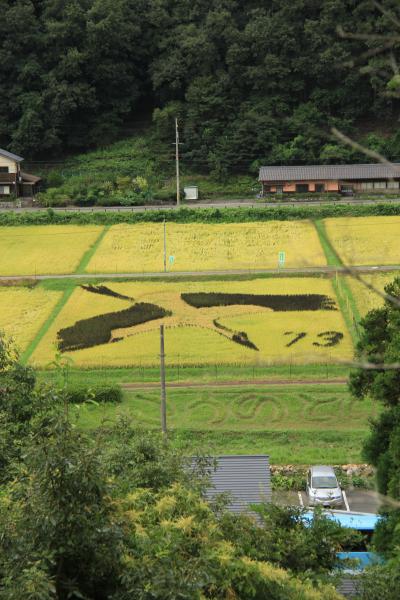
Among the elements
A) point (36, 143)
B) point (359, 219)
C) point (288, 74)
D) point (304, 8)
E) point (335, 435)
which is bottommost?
point (335, 435)

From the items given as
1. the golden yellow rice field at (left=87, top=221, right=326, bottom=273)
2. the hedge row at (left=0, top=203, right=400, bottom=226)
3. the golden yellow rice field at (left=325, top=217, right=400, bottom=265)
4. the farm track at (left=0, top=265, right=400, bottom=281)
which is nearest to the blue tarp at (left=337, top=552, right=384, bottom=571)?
the farm track at (left=0, top=265, right=400, bottom=281)

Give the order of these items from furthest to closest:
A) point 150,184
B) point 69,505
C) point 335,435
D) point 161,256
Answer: point 150,184
point 161,256
point 335,435
point 69,505

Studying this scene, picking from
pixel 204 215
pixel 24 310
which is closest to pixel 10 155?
pixel 204 215

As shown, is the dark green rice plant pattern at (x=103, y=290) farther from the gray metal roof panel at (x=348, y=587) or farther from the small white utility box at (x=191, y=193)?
the gray metal roof panel at (x=348, y=587)

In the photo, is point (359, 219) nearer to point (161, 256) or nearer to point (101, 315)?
point (161, 256)

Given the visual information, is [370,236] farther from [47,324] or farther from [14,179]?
[14,179]

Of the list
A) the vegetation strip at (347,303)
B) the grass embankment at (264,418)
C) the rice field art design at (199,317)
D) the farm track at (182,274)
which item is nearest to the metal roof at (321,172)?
the vegetation strip at (347,303)

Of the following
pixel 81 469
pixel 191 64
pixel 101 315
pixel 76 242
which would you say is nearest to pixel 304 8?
pixel 191 64
